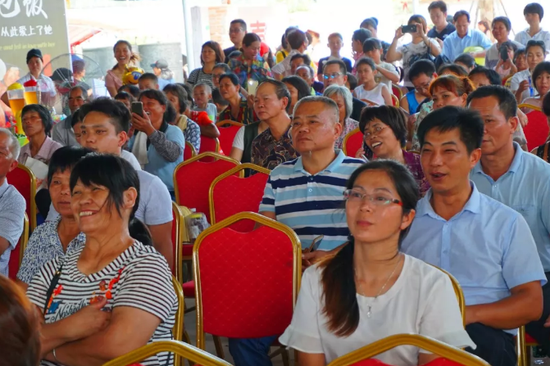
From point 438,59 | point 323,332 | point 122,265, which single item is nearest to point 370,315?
point 323,332

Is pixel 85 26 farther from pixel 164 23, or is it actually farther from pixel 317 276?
pixel 317 276

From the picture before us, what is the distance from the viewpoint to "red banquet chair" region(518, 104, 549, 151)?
448 centimetres

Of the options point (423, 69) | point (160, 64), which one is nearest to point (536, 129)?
point (423, 69)

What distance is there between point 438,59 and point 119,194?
6283 millimetres

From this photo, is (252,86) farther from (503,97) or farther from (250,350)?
(250,350)

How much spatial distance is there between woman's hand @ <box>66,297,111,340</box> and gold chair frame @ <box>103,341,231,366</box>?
0.42 m

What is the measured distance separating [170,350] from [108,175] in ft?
2.59

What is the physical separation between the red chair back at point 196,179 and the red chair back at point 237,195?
1.45 ft

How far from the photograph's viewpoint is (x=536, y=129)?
14.8ft

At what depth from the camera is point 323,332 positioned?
192 cm

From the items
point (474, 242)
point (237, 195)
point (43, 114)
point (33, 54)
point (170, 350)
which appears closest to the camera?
point (170, 350)

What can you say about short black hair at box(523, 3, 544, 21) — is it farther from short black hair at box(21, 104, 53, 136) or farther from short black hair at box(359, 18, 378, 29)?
short black hair at box(21, 104, 53, 136)

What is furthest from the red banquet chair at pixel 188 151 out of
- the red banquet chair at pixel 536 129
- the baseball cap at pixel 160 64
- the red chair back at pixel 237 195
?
the baseball cap at pixel 160 64

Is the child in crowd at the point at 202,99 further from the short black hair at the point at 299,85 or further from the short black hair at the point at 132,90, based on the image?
the short black hair at the point at 299,85
